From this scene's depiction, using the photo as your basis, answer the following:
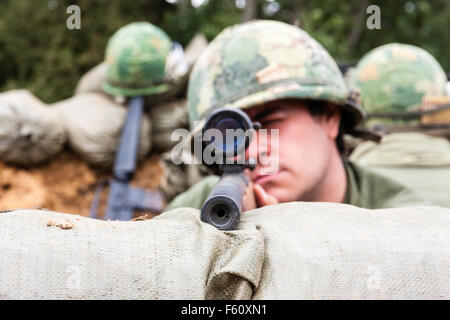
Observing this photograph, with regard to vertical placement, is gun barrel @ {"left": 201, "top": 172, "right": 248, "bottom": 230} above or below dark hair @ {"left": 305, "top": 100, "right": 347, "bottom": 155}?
above

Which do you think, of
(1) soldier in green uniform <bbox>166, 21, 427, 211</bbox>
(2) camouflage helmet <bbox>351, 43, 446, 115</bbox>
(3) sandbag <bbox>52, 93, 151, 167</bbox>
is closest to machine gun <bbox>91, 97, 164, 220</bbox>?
(3) sandbag <bbox>52, 93, 151, 167</bbox>

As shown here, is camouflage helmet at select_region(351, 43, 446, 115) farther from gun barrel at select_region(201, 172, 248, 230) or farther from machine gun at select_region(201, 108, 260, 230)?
gun barrel at select_region(201, 172, 248, 230)

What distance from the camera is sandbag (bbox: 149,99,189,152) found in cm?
546

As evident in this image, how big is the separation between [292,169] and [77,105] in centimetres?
387

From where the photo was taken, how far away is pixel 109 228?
0.93 meters

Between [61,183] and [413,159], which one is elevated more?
[413,159]

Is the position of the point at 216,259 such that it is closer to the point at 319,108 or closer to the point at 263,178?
the point at 263,178

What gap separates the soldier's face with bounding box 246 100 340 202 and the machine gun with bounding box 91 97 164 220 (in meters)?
3.20

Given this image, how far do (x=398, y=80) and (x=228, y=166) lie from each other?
2.17 meters

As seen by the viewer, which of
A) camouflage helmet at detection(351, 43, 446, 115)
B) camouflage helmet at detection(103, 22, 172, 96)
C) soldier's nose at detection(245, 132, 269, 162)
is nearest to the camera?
soldier's nose at detection(245, 132, 269, 162)

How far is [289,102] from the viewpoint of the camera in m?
1.90

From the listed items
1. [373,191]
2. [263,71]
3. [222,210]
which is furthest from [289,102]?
[222,210]
